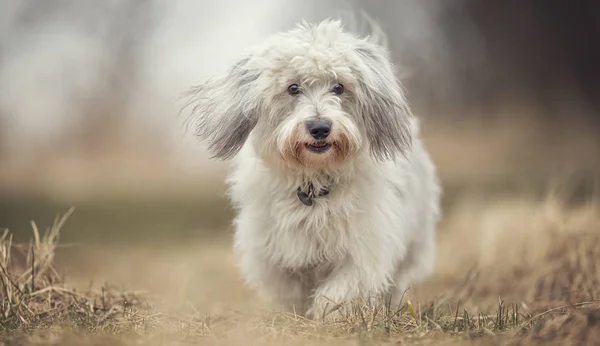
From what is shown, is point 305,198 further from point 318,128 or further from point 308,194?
point 318,128

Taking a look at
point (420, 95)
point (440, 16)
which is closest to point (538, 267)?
point (420, 95)

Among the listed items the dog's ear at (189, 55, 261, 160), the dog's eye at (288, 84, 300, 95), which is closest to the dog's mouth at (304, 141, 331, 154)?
the dog's eye at (288, 84, 300, 95)

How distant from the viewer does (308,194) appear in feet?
12.8

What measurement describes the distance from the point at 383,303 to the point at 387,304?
0.46m

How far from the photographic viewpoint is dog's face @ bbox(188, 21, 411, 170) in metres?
3.59

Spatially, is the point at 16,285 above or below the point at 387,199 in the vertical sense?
below

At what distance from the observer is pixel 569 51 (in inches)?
404

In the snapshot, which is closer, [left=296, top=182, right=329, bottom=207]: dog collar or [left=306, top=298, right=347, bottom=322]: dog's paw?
[left=306, top=298, right=347, bottom=322]: dog's paw

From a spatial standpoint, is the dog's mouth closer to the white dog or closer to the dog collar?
the white dog

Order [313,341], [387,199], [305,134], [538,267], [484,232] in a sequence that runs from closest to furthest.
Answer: [313,341] → [305,134] → [387,199] → [538,267] → [484,232]

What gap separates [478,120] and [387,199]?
6749 millimetres

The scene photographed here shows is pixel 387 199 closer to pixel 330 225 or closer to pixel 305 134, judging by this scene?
pixel 330 225

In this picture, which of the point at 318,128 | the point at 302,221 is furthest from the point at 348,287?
the point at 318,128

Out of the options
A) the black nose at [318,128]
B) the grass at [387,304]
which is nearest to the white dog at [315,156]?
the black nose at [318,128]
